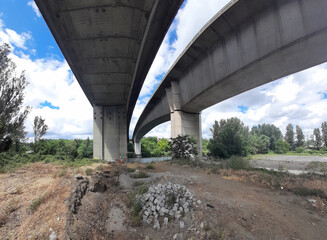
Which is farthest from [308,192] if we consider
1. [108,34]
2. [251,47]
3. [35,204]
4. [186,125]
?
[108,34]

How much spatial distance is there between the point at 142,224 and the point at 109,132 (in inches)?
1142

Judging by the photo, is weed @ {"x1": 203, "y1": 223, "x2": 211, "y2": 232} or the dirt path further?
weed @ {"x1": 203, "y1": 223, "x2": 211, "y2": 232}

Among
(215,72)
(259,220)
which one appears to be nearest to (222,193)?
(259,220)

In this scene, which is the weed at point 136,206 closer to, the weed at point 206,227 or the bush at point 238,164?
the weed at point 206,227

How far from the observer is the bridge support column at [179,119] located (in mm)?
18125

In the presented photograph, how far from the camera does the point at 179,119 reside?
60.1 feet

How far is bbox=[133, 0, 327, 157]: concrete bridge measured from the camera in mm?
7203

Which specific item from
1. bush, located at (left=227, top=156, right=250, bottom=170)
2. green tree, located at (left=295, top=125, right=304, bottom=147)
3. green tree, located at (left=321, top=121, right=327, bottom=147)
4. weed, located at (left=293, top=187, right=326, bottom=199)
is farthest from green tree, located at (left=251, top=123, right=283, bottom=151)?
weed, located at (left=293, top=187, right=326, bottom=199)

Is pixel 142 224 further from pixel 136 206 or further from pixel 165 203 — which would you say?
pixel 165 203

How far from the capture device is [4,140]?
13.5 m

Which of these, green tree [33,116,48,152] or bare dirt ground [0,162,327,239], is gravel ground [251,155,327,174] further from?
green tree [33,116,48,152]

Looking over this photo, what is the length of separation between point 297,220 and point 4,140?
63.3ft

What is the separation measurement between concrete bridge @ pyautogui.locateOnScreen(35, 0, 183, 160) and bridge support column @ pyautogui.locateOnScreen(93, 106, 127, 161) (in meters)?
9.68

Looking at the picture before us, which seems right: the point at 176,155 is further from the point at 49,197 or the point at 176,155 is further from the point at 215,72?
the point at 49,197
